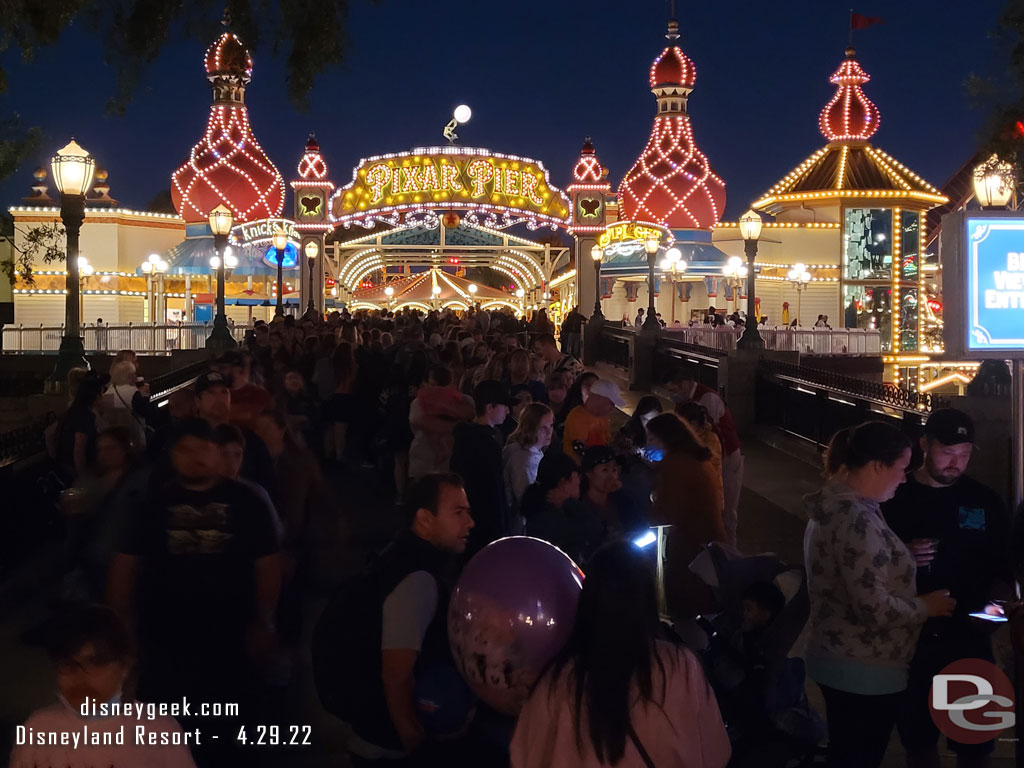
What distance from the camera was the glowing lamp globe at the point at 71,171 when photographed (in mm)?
13992

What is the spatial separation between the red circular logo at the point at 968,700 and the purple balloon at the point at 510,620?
1.98 metres

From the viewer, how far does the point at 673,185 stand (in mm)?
45469

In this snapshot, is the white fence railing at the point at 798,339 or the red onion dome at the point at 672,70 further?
the red onion dome at the point at 672,70

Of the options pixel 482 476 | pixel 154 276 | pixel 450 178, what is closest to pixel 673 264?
pixel 450 178

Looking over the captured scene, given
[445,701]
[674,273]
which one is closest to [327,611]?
[445,701]

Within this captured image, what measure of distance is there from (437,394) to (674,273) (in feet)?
99.7

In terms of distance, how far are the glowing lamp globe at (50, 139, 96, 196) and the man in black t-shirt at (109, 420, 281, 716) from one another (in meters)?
10.8

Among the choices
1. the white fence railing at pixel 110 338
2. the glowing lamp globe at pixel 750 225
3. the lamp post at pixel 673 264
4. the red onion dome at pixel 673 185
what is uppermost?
the red onion dome at pixel 673 185

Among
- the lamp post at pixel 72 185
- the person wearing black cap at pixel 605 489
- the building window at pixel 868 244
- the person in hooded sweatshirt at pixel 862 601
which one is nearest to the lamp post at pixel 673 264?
the building window at pixel 868 244

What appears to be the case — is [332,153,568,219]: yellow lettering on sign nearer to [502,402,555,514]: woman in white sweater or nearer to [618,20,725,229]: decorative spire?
[618,20,725,229]: decorative spire

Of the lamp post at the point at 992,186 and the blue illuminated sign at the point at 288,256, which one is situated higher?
the blue illuminated sign at the point at 288,256

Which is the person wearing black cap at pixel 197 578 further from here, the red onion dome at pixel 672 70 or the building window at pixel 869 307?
the red onion dome at pixel 672 70

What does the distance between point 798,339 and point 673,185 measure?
17.2 metres

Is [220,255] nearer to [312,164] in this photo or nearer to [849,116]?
[312,164]
